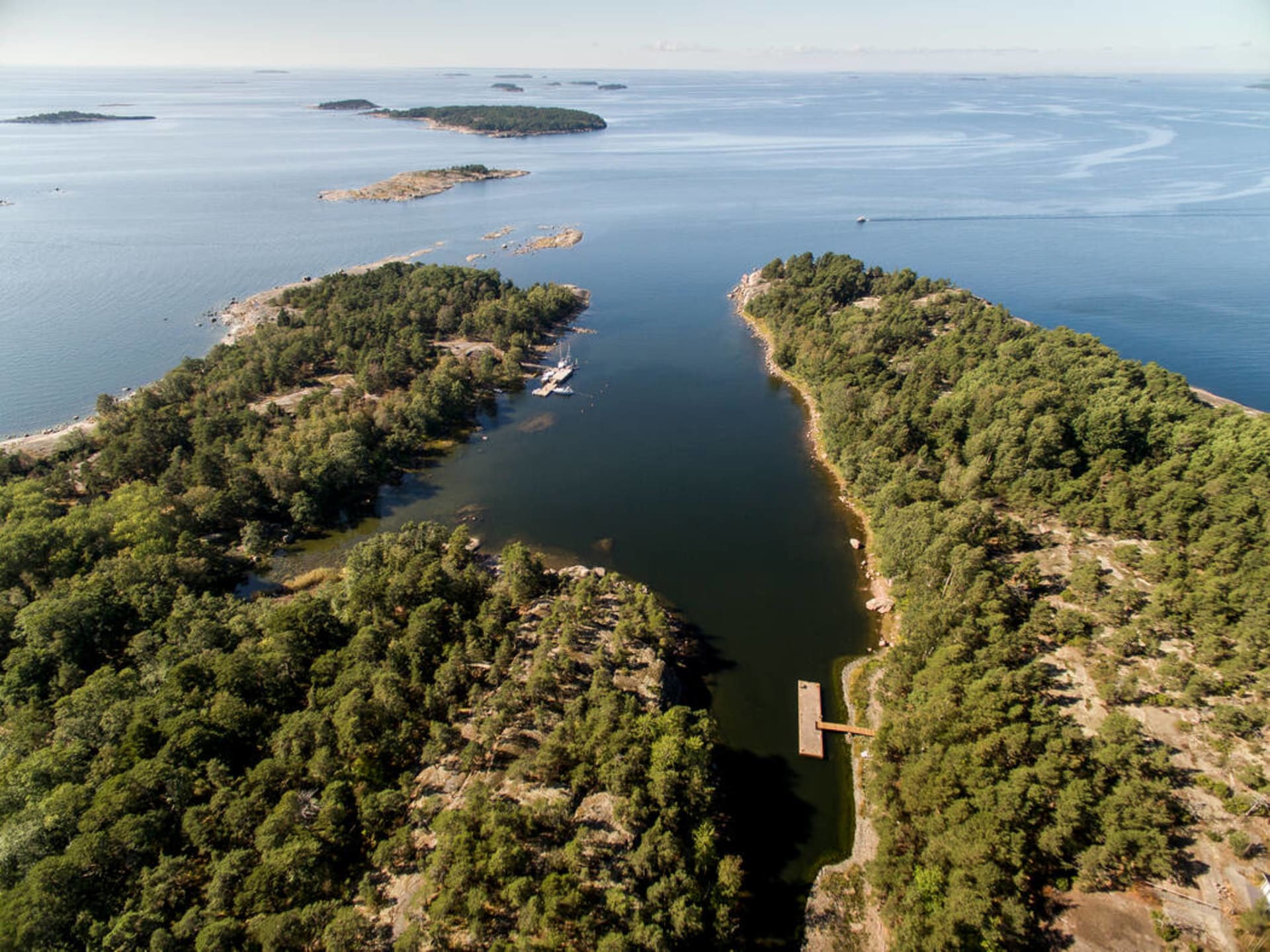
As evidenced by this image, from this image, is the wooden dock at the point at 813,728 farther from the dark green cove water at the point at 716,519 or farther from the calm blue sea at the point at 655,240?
the calm blue sea at the point at 655,240

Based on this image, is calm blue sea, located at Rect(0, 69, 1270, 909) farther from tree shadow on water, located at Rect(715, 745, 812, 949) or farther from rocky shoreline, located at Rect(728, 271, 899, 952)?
rocky shoreline, located at Rect(728, 271, 899, 952)

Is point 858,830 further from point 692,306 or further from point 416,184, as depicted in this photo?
point 416,184

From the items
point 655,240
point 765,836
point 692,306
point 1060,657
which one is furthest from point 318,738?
point 655,240

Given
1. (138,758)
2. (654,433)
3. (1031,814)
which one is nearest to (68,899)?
(138,758)

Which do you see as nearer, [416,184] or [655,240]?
[655,240]

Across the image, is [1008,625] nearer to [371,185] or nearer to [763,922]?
[763,922]

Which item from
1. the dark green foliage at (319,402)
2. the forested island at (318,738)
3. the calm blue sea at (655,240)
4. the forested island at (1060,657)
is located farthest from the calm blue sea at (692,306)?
the forested island at (318,738)
